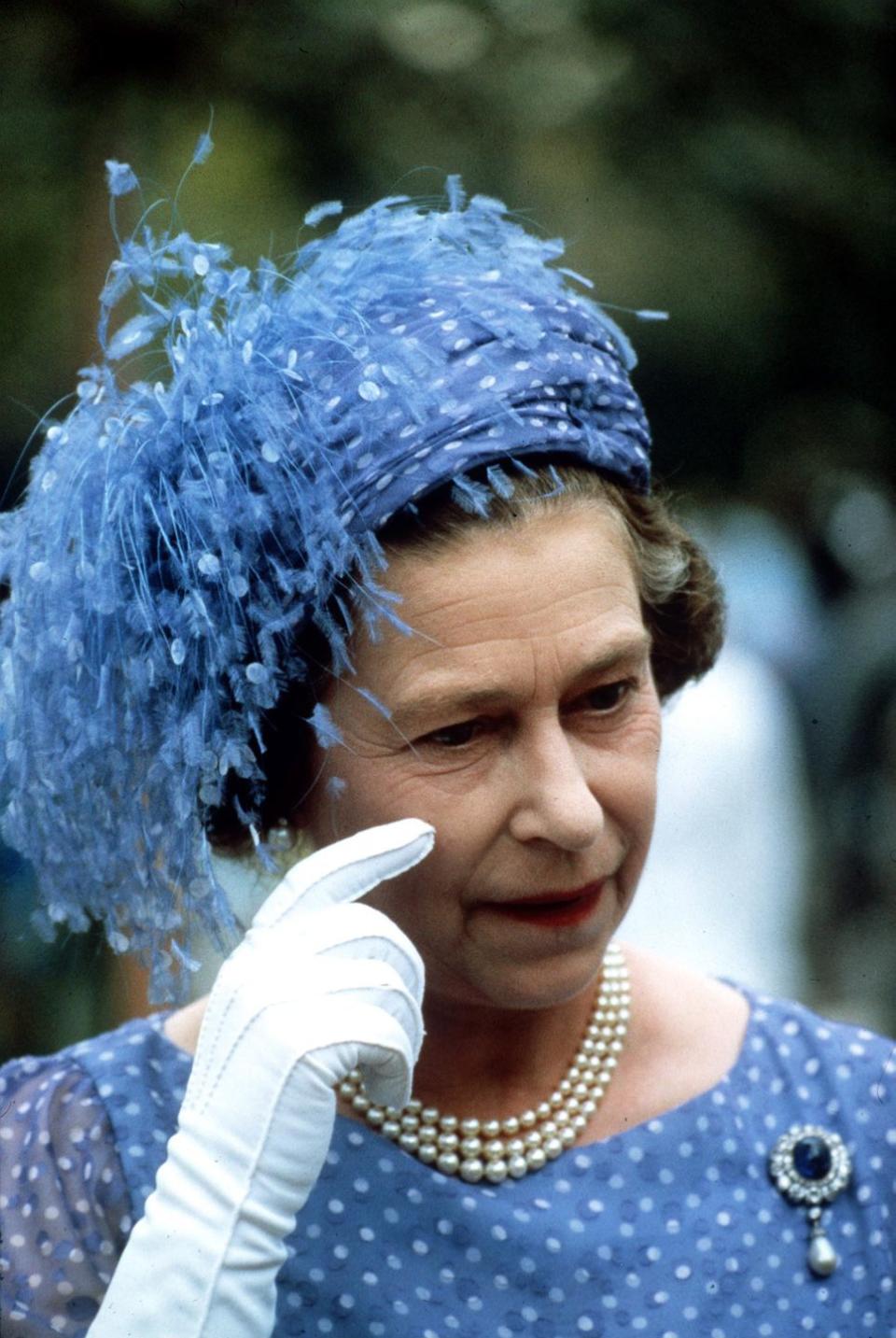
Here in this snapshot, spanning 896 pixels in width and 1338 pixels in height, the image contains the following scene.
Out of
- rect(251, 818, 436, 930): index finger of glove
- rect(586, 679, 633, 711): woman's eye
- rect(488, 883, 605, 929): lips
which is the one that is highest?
rect(586, 679, 633, 711): woman's eye

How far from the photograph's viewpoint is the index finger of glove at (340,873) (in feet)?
6.37

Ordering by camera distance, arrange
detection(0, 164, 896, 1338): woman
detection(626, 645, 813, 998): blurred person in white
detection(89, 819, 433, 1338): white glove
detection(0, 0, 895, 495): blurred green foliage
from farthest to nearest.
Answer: detection(626, 645, 813, 998): blurred person in white, detection(0, 0, 895, 495): blurred green foliage, detection(0, 164, 896, 1338): woman, detection(89, 819, 433, 1338): white glove

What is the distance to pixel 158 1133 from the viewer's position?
218 cm

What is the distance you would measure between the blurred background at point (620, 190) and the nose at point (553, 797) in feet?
1.68

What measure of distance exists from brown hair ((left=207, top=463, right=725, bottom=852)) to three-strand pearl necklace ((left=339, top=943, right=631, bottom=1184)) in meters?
0.37

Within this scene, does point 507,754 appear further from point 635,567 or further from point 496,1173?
point 496,1173

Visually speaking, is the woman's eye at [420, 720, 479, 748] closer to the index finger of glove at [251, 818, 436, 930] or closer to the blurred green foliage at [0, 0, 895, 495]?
the index finger of glove at [251, 818, 436, 930]

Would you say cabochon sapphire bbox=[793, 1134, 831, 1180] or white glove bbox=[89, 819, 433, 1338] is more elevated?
white glove bbox=[89, 819, 433, 1338]

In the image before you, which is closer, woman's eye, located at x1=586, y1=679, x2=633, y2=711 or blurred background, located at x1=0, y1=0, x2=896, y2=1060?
woman's eye, located at x1=586, y1=679, x2=633, y2=711

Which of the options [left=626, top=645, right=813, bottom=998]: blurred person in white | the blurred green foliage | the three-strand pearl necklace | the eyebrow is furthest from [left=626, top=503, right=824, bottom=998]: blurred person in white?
the eyebrow

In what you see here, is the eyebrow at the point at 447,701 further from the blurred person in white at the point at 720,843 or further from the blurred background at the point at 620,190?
the blurred person in white at the point at 720,843

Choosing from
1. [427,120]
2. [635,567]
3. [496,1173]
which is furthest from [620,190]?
[496,1173]

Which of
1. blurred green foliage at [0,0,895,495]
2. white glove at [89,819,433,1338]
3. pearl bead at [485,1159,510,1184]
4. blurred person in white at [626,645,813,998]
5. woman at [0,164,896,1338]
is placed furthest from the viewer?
blurred person in white at [626,645,813,998]

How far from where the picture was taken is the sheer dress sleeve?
2076 mm
